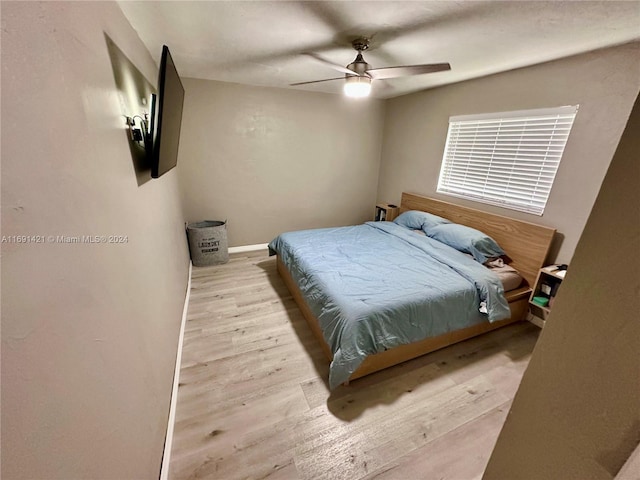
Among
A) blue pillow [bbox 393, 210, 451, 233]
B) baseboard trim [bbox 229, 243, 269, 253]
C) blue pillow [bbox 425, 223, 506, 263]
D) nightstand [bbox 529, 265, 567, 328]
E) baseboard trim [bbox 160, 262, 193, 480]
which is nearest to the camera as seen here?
baseboard trim [bbox 160, 262, 193, 480]

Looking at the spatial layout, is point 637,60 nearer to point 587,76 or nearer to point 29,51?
point 587,76

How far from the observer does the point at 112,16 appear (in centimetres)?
123

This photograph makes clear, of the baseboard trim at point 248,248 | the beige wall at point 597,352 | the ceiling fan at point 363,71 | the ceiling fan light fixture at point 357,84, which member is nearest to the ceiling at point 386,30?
the ceiling fan at point 363,71

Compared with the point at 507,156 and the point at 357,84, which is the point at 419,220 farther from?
the point at 357,84

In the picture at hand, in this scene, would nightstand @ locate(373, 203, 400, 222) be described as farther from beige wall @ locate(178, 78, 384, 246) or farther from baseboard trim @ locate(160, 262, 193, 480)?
baseboard trim @ locate(160, 262, 193, 480)

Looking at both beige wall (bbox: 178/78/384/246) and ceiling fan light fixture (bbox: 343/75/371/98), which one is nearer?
ceiling fan light fixture (bbox: 343/75/371/98)

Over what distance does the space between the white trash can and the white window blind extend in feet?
9.80

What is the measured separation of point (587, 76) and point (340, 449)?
10.3 feet

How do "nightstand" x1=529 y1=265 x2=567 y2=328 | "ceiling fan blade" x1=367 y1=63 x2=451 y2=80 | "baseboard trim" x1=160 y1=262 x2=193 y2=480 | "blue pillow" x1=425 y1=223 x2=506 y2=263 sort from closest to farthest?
"baseboard trim" x1=160 y1=262 x2=193 y2=480 → "ceiling fan blade" x1=367 y1=63 x2=451 y2=80 → "nightstand" x1=529 y1=265 x2=567 y2=328 → "blue pillow" x1=425 y1=223 x2=506 y2=263

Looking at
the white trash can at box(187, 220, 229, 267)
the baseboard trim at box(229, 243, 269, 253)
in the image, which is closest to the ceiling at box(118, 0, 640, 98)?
the white trash can at box(187, 220, 229, 267)

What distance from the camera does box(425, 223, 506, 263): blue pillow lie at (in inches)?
97.3

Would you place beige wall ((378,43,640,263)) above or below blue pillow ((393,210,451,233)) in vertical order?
above

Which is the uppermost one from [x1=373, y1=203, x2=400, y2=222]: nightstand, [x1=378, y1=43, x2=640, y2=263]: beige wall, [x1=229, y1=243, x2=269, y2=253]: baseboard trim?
[x1=378, y1=43, x2=640, y2=263]: beige wall

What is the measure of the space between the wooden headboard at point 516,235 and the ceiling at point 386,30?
4.47 ft
